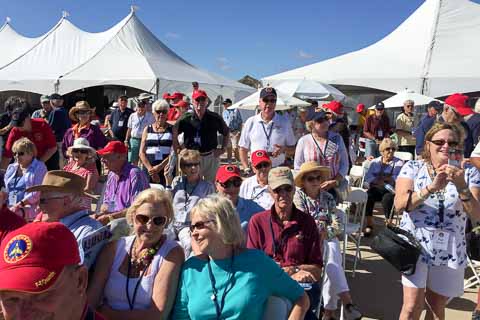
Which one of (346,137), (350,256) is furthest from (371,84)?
(350,256)

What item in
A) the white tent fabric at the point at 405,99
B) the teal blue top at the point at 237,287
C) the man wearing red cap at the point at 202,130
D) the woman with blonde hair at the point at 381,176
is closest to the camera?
the teal blue top at the point at 237,287

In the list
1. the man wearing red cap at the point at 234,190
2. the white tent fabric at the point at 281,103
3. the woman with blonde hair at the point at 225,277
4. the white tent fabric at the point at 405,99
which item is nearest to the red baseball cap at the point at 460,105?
the man wearing red cap at the point at 234,190

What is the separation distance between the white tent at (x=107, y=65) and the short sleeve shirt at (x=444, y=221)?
11.9 m

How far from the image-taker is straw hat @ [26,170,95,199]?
2.87 meters

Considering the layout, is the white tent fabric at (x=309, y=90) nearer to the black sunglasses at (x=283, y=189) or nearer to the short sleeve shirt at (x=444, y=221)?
the black sunglasses at (x=283, y=189)

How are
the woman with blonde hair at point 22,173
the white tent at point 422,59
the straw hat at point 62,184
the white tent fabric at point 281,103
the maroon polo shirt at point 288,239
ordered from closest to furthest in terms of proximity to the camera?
the straw hat at point 62,184 < the maroon polo shirt at point 288,239 < the woman with blonde hair at point 22,173 < the white tent fabric at point 281,103 < the white tent at point 422,59

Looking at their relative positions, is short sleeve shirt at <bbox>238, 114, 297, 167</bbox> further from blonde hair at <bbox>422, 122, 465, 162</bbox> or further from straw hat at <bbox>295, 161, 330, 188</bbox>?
blonde hair at <bbox>422, 122, 465, 162</bbox>

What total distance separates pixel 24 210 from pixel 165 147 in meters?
2.21

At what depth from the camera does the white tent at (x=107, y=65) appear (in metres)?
14.3

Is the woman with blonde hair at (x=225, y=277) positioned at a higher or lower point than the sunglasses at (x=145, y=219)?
lower

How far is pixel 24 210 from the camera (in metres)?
3.94

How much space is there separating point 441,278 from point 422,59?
530 inches

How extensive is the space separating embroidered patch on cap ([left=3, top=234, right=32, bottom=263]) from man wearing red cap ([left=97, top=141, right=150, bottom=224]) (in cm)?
265

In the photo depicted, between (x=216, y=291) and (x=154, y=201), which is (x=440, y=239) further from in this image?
→ (x=154, y=201)
